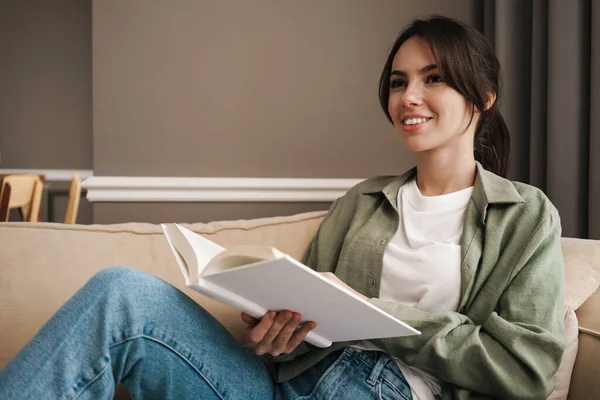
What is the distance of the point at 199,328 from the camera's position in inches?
44.0

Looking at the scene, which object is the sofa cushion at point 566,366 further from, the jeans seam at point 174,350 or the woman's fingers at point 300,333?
the jeans seam at point 174,350

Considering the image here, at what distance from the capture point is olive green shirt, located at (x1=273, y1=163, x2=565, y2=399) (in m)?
1.11

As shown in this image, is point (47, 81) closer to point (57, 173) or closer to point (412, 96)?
point (57, 173)

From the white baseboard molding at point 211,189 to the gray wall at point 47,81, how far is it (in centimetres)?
186

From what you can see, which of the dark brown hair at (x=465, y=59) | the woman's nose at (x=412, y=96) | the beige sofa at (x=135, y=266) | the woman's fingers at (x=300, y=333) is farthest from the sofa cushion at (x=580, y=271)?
the woman's fingers at (x=300, y=333)

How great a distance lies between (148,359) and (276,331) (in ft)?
0.72

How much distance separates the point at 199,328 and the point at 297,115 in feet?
3.31

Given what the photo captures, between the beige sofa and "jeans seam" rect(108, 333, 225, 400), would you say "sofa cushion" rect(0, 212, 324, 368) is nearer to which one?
the beige sofa

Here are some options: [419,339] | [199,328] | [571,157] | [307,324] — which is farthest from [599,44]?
[199,328]

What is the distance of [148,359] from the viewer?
3.51 feet

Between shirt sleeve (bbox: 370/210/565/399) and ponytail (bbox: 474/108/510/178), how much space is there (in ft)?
1.33

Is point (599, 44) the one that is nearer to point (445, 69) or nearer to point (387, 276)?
point (445, 69)

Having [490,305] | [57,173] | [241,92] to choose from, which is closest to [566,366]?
[490,305]

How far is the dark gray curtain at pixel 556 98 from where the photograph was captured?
1657 mm
